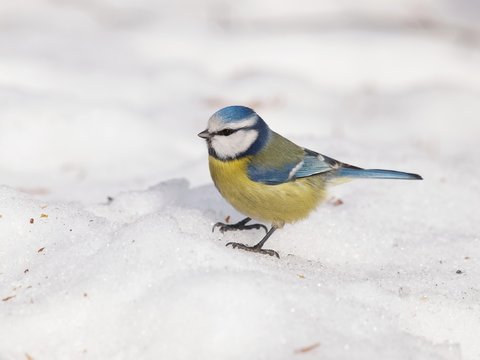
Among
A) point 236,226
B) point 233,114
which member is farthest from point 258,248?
point 233,114

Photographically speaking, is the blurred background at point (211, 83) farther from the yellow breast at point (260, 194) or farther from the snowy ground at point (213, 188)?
the yellow breast at point (260, 194)

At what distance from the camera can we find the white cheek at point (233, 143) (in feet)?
12.3

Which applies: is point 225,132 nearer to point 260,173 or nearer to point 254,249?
point 260,173

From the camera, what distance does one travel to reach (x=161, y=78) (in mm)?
6637

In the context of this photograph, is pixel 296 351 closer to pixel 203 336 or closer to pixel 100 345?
pixel 203 336

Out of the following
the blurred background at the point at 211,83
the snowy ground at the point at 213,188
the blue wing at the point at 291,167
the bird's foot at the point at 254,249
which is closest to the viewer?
the snowy ground at the point at 213,188

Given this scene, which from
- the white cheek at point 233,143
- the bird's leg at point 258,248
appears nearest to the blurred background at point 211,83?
the white cheek at point 233,143

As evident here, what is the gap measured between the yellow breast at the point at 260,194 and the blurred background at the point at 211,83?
0.99 metres

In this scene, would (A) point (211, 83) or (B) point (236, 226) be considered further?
(A) point (211, 83)

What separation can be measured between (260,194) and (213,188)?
817 mm

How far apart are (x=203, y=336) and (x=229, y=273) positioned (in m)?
0.32

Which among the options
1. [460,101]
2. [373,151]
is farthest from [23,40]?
[460,101]

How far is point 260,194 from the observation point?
3660mm

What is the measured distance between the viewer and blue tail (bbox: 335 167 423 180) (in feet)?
12.4
